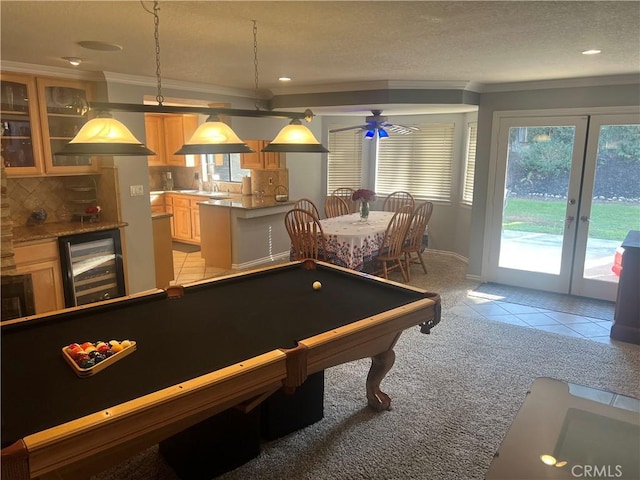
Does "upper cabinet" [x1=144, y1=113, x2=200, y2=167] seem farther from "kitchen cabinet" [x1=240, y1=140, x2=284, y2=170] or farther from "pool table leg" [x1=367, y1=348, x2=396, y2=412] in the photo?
"pool table leg" [x1=367, y1=348, x2=396, y2=412]

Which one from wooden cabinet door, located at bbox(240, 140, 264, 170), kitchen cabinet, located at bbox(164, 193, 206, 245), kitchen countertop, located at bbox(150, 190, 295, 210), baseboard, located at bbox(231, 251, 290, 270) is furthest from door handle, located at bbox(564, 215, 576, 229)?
kitchen cabinet, located at bbox(164, 193, 206, 245)

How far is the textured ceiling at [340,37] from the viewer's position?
232cm

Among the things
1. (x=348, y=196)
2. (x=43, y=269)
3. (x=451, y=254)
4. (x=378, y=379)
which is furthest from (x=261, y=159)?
(x=378, y=379)

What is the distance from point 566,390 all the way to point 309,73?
352cm

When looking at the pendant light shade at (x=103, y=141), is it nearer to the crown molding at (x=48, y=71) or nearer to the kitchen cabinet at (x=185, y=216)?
the crown molding at (x=48, y=71)

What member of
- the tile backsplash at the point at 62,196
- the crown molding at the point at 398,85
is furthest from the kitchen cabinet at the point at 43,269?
the crown molding at the point at 398,85

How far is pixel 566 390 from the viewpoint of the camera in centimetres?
229

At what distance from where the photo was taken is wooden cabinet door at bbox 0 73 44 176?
13.0 feet

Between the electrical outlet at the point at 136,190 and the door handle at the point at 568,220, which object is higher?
the electrical outlet at the point at 136,190

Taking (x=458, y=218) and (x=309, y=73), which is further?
(x=458, y=218)

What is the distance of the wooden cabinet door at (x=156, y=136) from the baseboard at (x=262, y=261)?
264cm

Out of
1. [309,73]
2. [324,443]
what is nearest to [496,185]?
[309,73]

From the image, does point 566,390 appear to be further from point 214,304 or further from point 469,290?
point 469,290

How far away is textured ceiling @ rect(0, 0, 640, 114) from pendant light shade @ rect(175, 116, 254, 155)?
1.94ft
